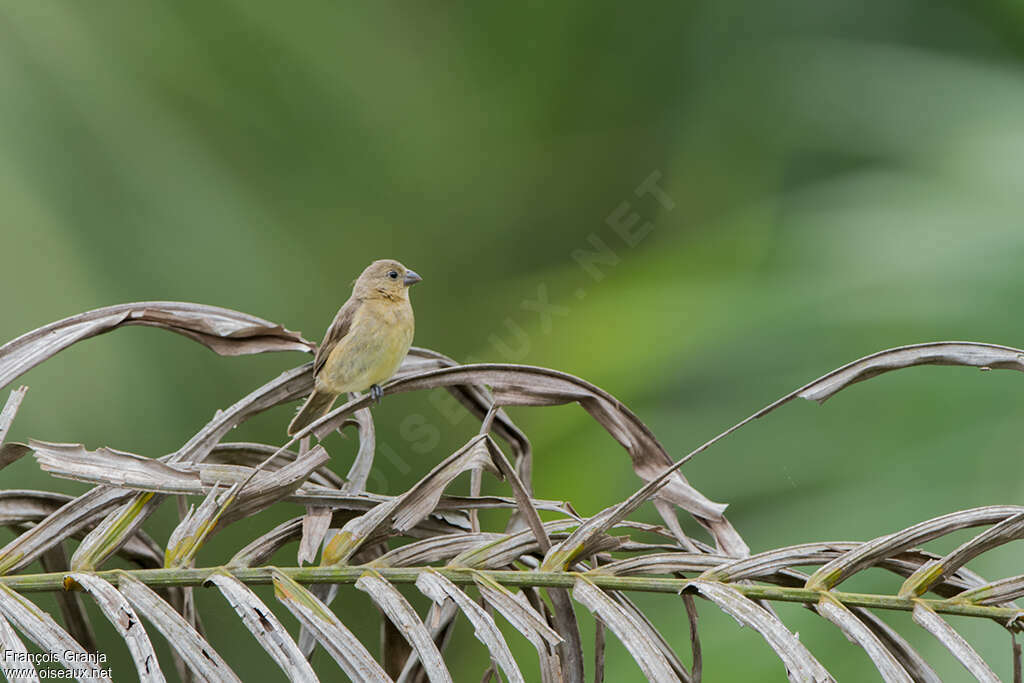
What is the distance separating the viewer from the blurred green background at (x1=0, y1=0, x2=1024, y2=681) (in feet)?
4.44

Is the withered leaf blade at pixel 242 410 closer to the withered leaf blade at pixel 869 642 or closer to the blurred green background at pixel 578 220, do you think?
the withered leaf blade at pixel 869 642

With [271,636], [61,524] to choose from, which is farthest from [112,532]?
[271,636]

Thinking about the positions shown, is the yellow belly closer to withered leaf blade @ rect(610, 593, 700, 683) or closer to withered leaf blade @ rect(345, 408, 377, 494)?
withered leaf blade @ rect(345, 408, 377, 494)

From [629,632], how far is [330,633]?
18cm

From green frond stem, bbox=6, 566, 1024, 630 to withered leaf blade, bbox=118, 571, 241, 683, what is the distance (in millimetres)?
23

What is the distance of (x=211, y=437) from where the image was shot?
68 centimetres

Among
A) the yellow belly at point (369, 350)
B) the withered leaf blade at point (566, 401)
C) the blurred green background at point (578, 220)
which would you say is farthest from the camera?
the blurred green background at point (578, 220)

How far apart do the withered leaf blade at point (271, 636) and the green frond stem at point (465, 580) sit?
32 millimetres

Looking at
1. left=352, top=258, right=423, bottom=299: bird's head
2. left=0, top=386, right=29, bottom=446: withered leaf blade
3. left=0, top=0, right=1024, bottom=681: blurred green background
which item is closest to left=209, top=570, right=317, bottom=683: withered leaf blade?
left=0, top=386, right=29, bottom=446: withered leaf blade

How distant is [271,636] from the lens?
56cm

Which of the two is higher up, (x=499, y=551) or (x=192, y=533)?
(x=192, y=533)

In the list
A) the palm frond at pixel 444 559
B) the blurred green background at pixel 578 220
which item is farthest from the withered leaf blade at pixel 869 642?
the blurred green background at pixel 578 220

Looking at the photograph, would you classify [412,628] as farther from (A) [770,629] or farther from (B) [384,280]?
(B) [384,280]

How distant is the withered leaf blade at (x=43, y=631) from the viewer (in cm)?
55
